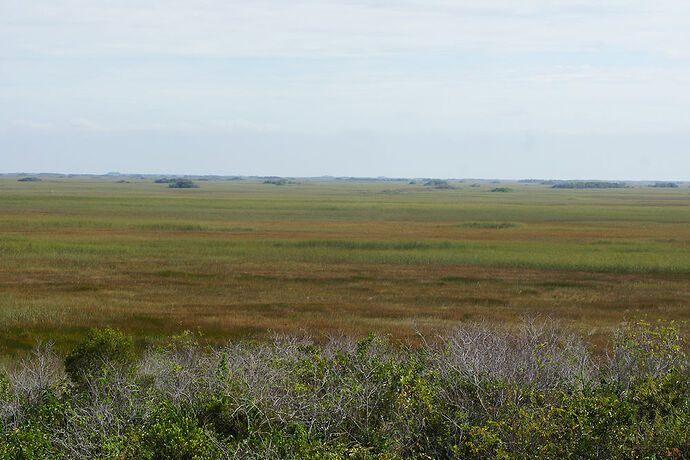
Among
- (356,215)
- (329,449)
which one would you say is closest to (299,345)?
(329,449)

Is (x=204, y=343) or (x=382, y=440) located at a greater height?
(x=382, y=440)

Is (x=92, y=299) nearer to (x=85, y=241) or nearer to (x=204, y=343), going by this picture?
(x=204, y=343)

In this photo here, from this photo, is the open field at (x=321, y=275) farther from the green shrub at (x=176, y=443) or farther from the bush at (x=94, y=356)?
the green shrub at (x=176, y=443)

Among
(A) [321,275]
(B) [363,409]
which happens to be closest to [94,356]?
(B) [363,409]

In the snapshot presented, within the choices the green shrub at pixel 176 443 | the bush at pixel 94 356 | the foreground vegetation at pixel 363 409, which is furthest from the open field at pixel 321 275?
the green shrub at pixel 176 443

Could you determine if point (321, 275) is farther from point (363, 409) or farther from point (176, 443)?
point (176, 443)

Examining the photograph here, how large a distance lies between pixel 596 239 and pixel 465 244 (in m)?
14.9

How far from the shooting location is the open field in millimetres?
29062

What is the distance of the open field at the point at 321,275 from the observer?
95.3 ft

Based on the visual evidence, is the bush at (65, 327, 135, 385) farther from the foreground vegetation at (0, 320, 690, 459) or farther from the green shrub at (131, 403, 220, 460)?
the green shrub at (131, 403, 220, 460)

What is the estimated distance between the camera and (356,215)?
328ft

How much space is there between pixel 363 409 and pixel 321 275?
2999 cm

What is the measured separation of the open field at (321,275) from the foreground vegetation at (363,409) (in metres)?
7.28

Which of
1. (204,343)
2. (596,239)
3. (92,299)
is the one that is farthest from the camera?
(596,239)
